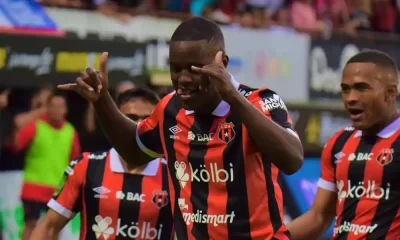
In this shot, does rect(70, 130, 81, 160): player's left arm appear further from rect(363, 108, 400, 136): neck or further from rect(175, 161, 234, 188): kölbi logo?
rect(175, 161, 234, 188): kölbi logo

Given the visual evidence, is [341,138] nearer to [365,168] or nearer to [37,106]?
[365,168]

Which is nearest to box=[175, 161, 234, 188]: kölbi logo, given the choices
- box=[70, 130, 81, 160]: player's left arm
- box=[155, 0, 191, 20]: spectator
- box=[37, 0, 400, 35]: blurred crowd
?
box=[70, 130, 81, 160]: player's left arm

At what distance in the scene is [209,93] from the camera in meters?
4.27

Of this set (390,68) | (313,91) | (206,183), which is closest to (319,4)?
(313,91)

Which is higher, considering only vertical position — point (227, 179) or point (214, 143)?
point (214, 143)

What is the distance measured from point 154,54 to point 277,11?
4101 mm

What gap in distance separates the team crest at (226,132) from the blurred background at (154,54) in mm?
5471

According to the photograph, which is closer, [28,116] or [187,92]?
[187,92]

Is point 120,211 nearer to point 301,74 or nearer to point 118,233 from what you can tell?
point 118,233

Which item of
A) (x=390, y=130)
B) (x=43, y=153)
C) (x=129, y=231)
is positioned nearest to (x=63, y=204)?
(x=129, y=231)

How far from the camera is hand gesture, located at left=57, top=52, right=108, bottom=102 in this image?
14.4ft

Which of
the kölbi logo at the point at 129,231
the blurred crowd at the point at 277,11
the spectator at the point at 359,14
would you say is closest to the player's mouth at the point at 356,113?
the kölbi logo at the point at 129,231

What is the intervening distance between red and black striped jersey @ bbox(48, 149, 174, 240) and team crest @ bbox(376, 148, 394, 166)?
1322mm

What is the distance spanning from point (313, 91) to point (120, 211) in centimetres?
838
